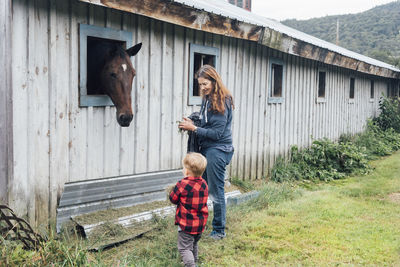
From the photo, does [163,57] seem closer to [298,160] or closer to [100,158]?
[100,158]

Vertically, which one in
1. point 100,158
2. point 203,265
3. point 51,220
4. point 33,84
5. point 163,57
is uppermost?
point 163,57

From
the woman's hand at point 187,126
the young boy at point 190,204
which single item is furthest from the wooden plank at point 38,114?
the young boy at point 190,204

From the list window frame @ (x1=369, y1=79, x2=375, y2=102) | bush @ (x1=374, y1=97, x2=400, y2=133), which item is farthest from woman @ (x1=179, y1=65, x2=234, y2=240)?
window frame @ (x1=369, y1=79, x2=375, y2=102)

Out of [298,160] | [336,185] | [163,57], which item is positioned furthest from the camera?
[298,160]

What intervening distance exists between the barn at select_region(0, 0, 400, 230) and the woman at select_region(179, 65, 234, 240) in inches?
54.2

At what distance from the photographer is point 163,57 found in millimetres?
5848

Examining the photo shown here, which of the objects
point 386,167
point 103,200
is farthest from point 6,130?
point 386,167

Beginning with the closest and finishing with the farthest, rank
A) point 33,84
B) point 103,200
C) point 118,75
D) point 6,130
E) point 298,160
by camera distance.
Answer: point 6,130, point 33,84, point 118,75, point 103,200, point 298,160

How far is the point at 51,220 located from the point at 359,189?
5724mm

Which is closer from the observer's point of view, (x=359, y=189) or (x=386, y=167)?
(x=359, y=189)

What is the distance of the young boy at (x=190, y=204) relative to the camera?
3549 millimetres

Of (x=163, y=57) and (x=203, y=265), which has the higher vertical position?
(x=163, y=57)

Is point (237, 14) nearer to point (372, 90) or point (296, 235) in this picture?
point (296, 235)

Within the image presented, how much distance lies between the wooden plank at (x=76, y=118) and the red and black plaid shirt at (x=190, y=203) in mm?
1739
